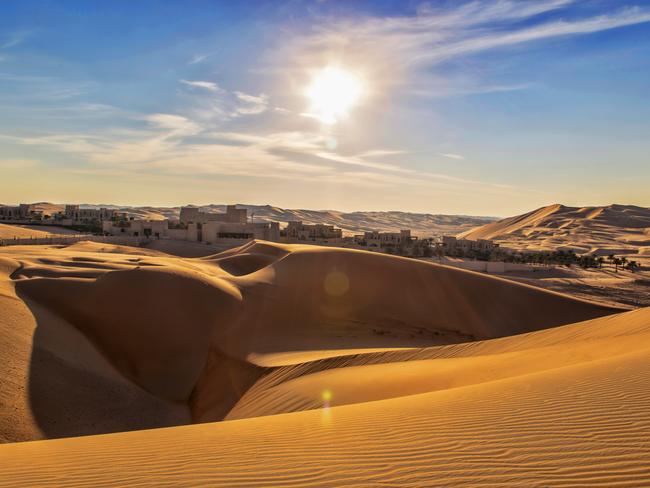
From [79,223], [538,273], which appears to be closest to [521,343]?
[538,273]

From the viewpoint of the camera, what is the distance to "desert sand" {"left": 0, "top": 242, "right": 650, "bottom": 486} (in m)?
4.55

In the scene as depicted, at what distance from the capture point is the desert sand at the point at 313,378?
14.9 ft

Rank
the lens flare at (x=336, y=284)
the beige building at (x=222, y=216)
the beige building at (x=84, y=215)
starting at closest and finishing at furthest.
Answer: the lens flare at (x=336, y=284) → the beige building at (x=222, y=216) → the beige building at (x=84, y=215)

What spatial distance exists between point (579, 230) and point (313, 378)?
10038cm

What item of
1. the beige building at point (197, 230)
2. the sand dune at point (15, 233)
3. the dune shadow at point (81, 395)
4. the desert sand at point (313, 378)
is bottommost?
the dune shadow at point (81, 395)

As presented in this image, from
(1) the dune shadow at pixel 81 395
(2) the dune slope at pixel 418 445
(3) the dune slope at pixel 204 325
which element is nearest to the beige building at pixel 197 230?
(3) the dune slope at pixel 204 325

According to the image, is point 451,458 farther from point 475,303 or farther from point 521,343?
point 475,303

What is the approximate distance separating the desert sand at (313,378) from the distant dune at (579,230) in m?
63.7

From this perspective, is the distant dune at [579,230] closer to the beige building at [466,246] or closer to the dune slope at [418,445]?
the beige building at [466,246]

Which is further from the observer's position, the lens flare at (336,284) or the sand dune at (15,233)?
the sand dune at (15,233)

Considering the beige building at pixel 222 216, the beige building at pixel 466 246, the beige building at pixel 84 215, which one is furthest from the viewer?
the beige building at pixel 84 215

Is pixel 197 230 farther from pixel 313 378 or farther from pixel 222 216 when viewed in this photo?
pixel 313 378

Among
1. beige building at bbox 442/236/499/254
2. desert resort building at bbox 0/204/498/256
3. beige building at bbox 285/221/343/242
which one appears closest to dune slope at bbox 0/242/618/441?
desert resort building at bbox 0/204/498/256

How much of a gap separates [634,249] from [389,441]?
84985 mm
